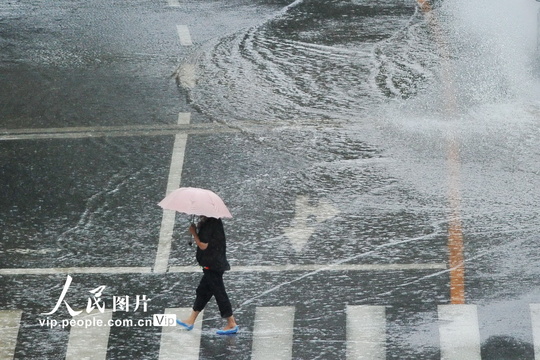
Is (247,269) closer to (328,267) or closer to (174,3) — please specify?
(328,267)

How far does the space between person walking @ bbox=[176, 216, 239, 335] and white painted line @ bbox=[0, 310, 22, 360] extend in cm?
181

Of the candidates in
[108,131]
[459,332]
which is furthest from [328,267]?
[108,131]

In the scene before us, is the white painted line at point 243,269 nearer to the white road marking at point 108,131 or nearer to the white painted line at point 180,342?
the white painted line at point 180,342

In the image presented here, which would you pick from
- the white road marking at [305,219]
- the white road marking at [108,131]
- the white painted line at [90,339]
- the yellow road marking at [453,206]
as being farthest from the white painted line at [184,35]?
the white painted line at [90,339]

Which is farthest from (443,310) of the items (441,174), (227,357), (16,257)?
(16,257)

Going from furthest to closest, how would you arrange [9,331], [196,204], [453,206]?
[453,206] → [9,331] → [196,204]

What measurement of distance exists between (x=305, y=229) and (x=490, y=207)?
212 centimetres

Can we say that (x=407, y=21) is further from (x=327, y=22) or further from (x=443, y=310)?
(x=443, y=310)

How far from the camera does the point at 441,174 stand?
14734 mm

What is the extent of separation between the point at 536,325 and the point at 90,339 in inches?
163

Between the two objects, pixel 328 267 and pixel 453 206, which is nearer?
pixel 328 267

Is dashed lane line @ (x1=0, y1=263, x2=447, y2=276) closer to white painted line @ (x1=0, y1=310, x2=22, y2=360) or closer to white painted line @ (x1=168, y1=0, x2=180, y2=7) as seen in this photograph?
white painted line @ (x1=0, y1=310, x2=22, y2=360)

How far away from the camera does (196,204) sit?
37.1 feet

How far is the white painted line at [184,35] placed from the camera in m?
19.2
